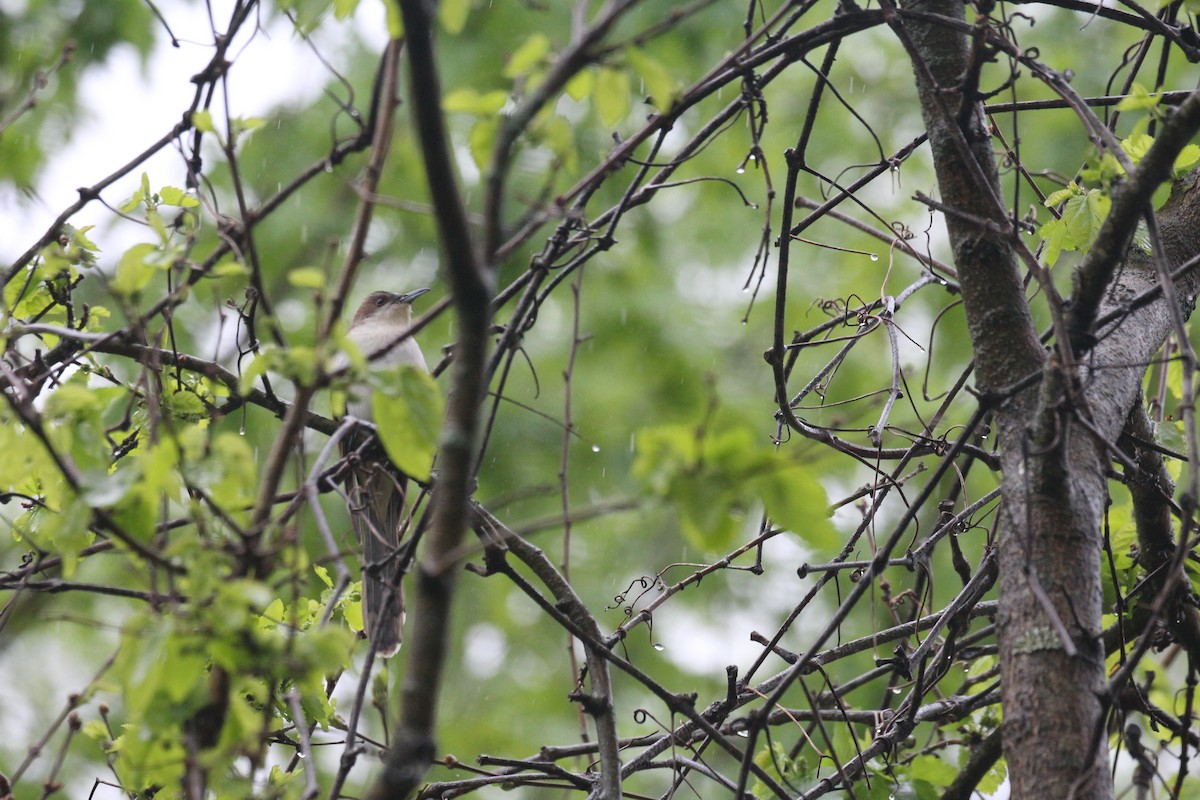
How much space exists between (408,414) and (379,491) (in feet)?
7.68

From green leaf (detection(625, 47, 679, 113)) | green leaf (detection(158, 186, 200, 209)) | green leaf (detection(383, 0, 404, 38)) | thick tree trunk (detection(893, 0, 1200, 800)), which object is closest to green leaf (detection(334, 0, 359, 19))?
green leaf (detection(383, 0, 404, 38))

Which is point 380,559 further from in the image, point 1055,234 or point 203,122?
point 1055,234

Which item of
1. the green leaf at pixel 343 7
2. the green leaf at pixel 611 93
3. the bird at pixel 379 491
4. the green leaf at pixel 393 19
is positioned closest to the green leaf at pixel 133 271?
the bird at pixel 379 491

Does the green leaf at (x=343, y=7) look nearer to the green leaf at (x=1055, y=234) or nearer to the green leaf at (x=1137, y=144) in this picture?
the green leaf at (x=1055, y=234)

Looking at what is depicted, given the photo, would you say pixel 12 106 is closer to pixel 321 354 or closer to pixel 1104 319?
pixel 321 354

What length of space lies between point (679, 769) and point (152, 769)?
1419mm

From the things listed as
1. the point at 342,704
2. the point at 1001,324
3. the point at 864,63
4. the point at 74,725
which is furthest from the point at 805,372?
the point at 74,725

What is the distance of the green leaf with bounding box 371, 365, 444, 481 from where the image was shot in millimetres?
1651

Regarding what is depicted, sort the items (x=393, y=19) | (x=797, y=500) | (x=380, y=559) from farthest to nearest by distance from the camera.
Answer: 1. (x=380, y=559)
2. (x=393, y=19)
3. (x=797, y=500)

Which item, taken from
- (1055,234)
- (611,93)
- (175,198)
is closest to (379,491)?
(175,198)

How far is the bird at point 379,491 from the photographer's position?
2.05 metres

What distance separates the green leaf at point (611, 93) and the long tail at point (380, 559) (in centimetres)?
91

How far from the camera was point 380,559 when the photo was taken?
10.9ft

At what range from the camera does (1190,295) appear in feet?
8.64
